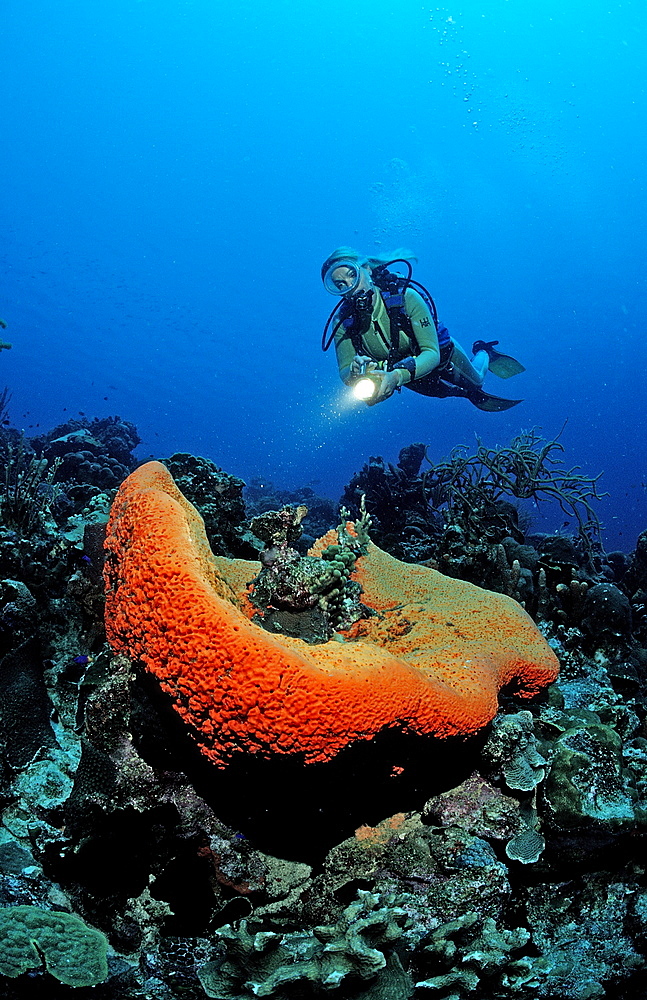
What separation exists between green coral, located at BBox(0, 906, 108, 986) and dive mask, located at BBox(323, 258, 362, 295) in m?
7.64

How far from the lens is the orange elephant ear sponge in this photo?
1.78 metres

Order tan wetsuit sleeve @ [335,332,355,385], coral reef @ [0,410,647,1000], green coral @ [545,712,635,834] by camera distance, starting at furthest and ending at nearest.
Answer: tan wetsuit sleeve @ [335,332,355,385] → green coral @ [545,712,635,834] → coral reef @ [0,410,647,1000]

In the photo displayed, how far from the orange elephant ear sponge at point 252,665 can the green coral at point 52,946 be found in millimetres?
925

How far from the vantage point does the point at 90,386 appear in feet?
319

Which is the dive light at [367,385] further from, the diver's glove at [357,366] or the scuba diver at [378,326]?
the diver's glove at [357,366]

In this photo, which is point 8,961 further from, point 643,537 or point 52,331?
point 52,331

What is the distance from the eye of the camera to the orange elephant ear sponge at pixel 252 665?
178 centimetres

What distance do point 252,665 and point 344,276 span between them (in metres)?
7.06

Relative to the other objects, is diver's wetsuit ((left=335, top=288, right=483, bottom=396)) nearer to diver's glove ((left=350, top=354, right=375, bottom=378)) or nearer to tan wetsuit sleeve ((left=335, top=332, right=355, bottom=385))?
tan wetsuit sleeve ((left=335, top=332, right=355, bottom=385))

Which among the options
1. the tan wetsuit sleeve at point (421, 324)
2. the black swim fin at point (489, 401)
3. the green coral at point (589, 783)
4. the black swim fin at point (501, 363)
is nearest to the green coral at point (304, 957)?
the green coral at point (589, 783)

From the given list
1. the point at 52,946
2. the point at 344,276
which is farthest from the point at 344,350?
the point at 52,946

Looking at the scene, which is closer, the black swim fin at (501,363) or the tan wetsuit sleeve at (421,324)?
the tan wetsuit sleeve at (421,324)

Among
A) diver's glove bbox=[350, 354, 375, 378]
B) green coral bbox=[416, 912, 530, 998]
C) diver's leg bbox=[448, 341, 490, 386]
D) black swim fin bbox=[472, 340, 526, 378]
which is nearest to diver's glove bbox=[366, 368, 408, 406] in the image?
diver's glove bbox=[350, 354, 375, 378]

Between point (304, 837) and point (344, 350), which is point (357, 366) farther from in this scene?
point (304, 837)
